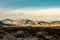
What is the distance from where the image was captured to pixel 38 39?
108 ft

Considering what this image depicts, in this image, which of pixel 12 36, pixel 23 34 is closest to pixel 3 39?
pixel 12 36

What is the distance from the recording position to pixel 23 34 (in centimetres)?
3431

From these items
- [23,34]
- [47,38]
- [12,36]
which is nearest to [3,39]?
[12,36]

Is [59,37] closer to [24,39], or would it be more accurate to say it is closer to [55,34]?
[55,34]

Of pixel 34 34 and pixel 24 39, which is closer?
pixel 24 39

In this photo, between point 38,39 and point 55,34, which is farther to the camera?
point 55,34

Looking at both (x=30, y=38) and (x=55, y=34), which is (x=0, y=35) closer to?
(x=30, y=38)

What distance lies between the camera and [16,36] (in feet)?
110

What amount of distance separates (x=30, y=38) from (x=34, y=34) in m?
2.65

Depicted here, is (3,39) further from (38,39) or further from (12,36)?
(38,39)

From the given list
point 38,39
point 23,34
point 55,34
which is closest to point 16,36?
point 23,34

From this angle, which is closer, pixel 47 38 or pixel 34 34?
pixel 47 38

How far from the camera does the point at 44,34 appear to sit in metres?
34.5

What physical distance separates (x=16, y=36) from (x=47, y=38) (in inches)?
187
